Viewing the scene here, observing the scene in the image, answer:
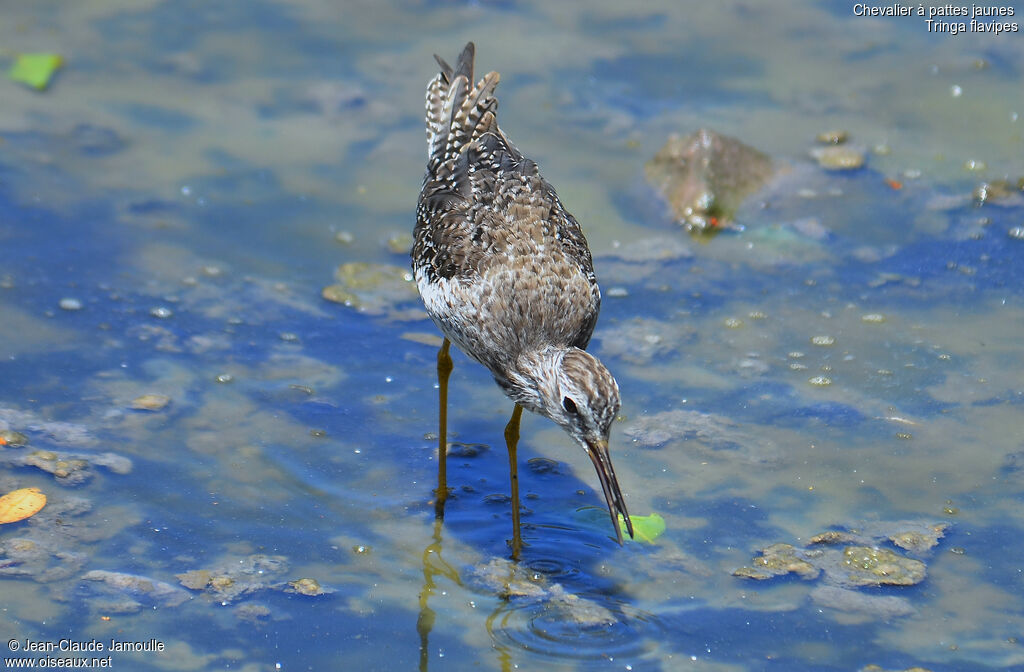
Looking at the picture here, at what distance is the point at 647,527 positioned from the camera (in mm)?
6316

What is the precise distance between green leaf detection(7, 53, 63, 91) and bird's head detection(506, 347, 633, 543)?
6.10 meters

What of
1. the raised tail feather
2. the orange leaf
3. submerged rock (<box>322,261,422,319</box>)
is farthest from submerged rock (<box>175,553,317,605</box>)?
the raised tail feather

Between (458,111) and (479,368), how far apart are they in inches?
65.8

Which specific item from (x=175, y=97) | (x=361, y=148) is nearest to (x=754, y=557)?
(x=361, y=148)

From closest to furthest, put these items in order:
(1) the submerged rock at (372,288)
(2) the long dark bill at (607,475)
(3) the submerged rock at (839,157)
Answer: (2) the long dark bill at (607,475), (1) the submerged rock at (372,288), (3) the submerged rock at (839,157)

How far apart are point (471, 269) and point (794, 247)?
3.41 m

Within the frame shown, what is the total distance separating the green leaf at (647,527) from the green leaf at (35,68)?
6499 millimetres

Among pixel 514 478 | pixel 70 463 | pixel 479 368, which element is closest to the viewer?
pixel 514 478

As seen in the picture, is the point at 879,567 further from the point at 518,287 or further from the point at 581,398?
the point at 518,287

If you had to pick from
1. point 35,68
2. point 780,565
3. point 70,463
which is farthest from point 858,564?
point 35,68

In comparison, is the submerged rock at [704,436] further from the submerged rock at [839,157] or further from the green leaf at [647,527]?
the submerged rock at [839,157]

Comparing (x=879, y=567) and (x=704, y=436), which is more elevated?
(x=704, y=436)

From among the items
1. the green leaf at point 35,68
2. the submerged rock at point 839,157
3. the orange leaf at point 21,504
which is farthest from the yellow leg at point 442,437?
the green leaf at point 35,68

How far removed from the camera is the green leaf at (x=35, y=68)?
989 centimetres
